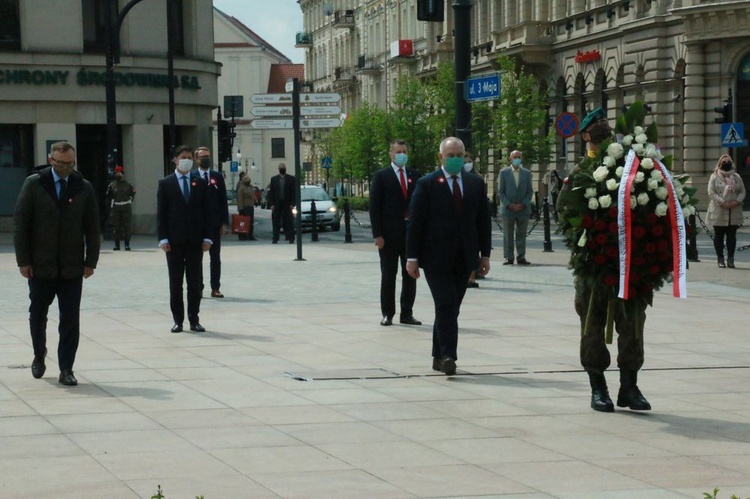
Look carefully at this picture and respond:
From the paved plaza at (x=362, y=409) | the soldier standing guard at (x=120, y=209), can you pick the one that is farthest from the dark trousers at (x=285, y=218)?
the paved plaza at (x=362, y=409)

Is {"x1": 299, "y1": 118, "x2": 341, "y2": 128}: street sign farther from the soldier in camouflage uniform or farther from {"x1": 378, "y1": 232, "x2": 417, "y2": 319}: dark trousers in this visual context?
the soldier in camouflage uniform

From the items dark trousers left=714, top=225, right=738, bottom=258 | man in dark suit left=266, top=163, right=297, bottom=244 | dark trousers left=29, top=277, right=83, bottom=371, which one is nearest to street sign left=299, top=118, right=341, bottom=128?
dark trousers left=714, top=225, right=738, bottom=258

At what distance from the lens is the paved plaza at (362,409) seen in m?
7.30

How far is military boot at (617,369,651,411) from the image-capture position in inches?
373

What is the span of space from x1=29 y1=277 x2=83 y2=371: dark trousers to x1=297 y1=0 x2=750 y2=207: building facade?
3084cm

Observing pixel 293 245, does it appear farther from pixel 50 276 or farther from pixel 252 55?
pixel 252 55

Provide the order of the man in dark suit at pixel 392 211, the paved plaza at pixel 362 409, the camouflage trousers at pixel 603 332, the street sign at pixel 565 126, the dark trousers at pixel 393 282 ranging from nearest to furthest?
the paved plaza at pixel 362 409, the camouflage trousers at pixel 603 332, the dark trousers at pixel 393 282, the man in dark suit at pixel 392 211, the street sign at pixel 565 126

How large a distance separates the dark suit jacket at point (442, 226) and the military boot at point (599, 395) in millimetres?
2206

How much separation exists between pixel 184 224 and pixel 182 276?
540 mm

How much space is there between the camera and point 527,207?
978 inches

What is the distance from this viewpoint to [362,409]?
31.5 ft

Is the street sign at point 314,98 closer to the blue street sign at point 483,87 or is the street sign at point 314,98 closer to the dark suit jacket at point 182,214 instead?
the blue street sign at point 483,87

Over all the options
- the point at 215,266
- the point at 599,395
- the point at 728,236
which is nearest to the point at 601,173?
the point at 599,395

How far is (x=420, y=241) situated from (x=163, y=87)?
31469mm
